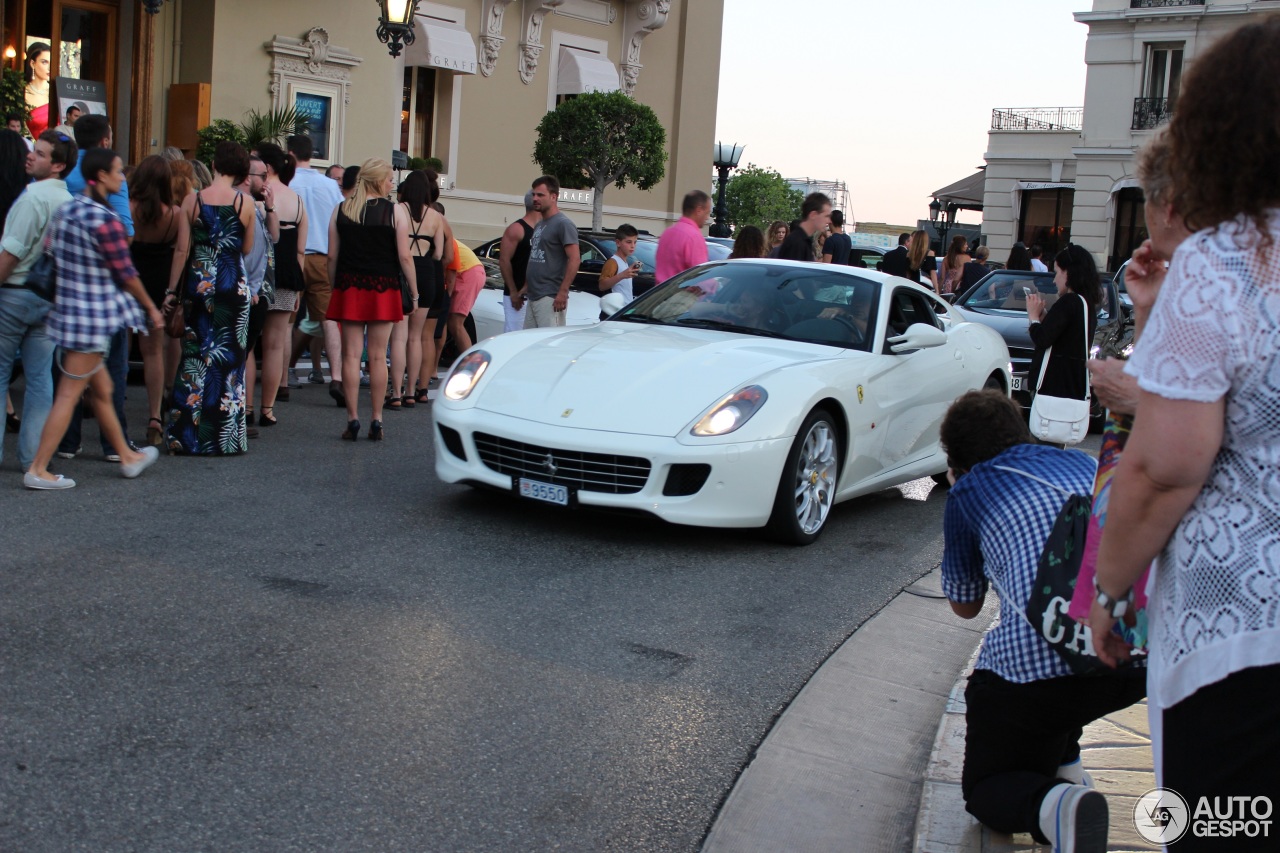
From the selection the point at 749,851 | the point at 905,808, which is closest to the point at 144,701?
the point at 749,851

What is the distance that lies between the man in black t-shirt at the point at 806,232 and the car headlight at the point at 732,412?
197 inches

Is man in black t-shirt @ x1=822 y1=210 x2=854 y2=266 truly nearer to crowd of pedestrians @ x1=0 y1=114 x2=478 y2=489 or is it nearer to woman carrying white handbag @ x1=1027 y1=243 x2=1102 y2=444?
crowd of pedestrians @ x1=0 y1=114 x2=478 y2=489

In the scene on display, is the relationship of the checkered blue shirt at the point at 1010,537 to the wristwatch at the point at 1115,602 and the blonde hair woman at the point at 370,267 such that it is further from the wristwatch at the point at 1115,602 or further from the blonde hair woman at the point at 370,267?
the blonde hair woman at the point at 370,267

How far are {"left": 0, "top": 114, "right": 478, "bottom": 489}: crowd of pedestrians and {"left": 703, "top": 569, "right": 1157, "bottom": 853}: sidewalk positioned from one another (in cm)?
395

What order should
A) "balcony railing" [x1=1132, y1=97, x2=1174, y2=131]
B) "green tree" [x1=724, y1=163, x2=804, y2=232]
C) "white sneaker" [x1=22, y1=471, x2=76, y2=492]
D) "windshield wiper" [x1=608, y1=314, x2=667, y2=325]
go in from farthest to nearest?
1. "green tree" [x1=724, y1=163, x2=804, y2=232]
2. "balcony railing" [x1=1132, y1=97, x2=1174, y2=131]
3. "windshield wiper" [x1=608, y1=314, x2=667, y2=325]
4. "white sneaker" [x1=22, y1=471, x2=76, y2=492]

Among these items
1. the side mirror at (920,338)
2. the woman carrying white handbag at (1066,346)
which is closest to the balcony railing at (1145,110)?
the woman carrying white handbag at (1066,346)

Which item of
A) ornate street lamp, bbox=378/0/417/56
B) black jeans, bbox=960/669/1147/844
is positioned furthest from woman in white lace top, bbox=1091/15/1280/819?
ornate street lamp, bbox=378/0/417/56

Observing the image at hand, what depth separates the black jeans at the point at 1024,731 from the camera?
3.01 metres

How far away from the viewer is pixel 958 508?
328cm

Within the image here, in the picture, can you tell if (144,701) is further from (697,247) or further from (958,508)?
(697,247)

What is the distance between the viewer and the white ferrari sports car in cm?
606

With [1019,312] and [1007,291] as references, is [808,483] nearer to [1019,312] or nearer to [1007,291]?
[1019,312]

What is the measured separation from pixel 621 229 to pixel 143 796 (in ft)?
31.6

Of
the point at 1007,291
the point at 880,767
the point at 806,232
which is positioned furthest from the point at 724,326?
the point at 1007,291
